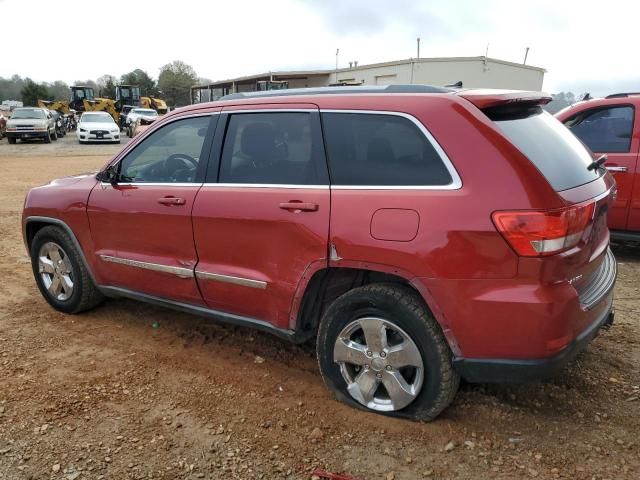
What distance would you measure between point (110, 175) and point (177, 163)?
65cm

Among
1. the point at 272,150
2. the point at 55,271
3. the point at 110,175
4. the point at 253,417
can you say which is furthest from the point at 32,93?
the point at 253,417

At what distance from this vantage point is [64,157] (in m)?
19.9

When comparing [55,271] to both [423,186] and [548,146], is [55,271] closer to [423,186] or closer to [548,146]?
[423,186]

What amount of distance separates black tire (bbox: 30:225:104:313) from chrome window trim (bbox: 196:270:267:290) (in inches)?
55.5

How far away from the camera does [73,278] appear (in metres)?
4.45

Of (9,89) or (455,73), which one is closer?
(455,73)

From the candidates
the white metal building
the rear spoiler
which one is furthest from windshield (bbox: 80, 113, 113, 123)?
the rear spoiler

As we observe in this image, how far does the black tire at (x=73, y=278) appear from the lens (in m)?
4.39

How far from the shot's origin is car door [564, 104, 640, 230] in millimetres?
5746

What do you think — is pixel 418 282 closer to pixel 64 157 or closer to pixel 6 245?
pixel 6 245

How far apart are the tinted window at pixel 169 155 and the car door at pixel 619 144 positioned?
4329 mm

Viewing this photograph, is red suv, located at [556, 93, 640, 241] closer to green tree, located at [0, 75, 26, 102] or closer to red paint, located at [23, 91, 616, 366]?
red paint, located at [23, 91, 616, 366]

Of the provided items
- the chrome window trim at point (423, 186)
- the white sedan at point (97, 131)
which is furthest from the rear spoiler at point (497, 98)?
the white sedan at point (97, 131)

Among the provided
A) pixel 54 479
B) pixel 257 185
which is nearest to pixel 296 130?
pixel 257 185
